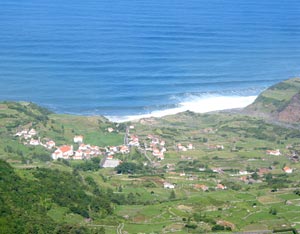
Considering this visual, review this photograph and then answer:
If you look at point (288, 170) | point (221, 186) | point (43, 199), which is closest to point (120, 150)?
point (221, 186)

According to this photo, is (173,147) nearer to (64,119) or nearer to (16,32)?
(64,119)

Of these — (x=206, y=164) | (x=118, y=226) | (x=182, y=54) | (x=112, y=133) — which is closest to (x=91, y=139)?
(x=112, y=133)

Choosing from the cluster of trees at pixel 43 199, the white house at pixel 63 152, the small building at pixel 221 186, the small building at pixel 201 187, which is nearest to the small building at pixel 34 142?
the white house at pixel 63 152

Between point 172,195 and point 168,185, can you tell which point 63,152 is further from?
point 172,195

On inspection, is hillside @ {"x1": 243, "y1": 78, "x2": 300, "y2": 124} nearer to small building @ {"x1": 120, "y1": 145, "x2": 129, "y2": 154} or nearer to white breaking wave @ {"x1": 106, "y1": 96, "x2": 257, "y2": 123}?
white breaking wave @ {"x1": 106, "y1": 96, "x2": 257, "y2": 123}

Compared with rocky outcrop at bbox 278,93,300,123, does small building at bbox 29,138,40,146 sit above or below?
below

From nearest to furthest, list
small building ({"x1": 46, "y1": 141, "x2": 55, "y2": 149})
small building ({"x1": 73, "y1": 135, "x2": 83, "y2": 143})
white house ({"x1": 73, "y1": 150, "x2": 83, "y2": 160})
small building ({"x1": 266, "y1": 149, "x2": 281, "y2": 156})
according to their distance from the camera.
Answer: white house ({"x1": 73, "y1": 150, "x2": 83, "y2": 160}), small building ({"x1": 46, "y1": 141, "x2": 55, "y2": 149}), small building ({"x1": 266, "y1": 149, "x2": 281, "y2": 156}), small building ({"x1": 73, "y1": 135, "x2": 83, "y2": 143})

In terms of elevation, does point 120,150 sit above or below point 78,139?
below

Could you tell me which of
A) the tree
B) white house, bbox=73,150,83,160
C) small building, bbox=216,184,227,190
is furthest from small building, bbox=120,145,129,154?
the tree
